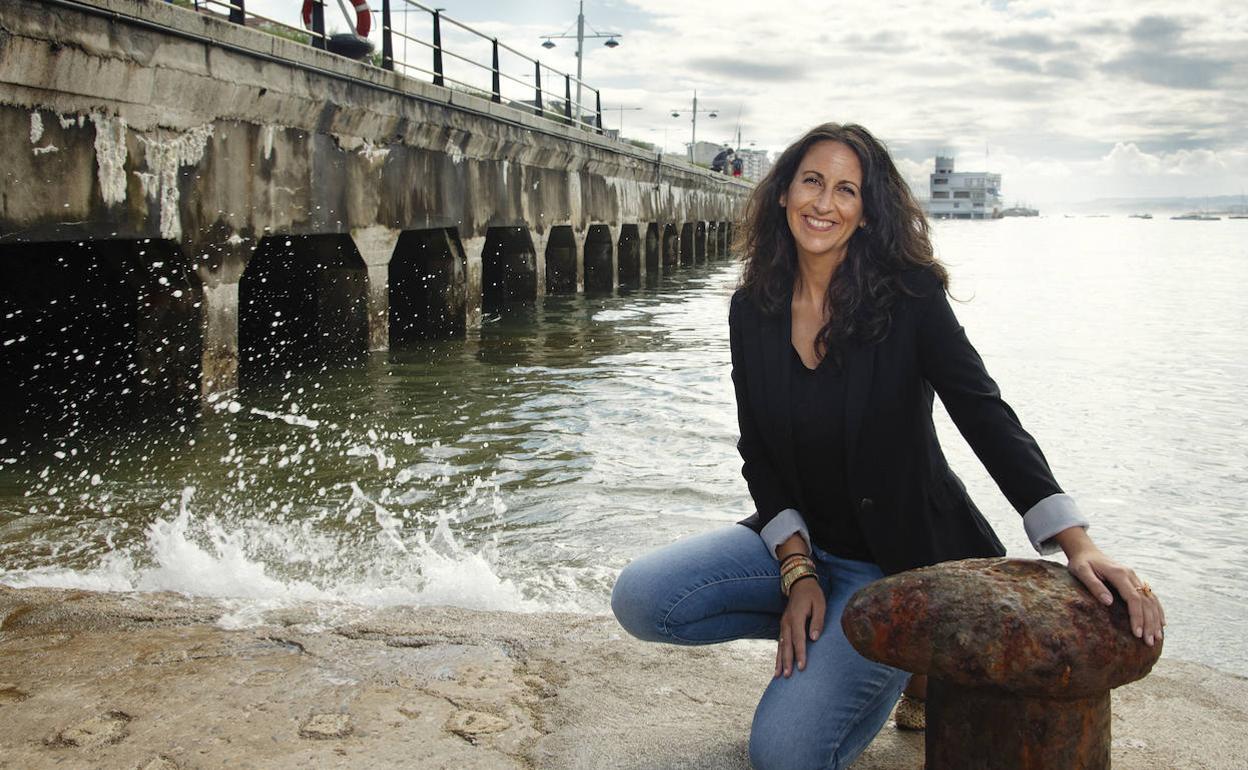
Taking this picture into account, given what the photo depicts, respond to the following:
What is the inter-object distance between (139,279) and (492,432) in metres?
2.70

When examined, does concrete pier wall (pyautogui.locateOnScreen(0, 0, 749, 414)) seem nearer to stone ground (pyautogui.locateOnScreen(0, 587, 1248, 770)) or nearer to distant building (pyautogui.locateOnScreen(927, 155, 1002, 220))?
stone ground (pyautogui.locateOnScreen(0, 587, 1248, 770))

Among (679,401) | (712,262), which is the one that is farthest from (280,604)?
(712,262)

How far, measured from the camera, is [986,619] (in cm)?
212

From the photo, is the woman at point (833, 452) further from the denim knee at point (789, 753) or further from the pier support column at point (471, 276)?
the pier support column at point (471, 276)

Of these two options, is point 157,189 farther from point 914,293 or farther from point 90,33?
point 914,293

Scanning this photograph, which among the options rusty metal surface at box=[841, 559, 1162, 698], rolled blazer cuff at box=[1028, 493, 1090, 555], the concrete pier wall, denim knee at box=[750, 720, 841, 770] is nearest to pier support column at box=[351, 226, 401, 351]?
the concrete pier wall

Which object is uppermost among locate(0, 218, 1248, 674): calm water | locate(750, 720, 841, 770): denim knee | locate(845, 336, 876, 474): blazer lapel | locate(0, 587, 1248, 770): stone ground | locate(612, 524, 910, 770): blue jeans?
locate(845, 336, 876, 474): blazer lapel

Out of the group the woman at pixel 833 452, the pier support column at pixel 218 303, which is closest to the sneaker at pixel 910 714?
the woman at pixel 833 452

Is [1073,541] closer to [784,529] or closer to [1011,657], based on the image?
[1011,657]

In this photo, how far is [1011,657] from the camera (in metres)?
2.08

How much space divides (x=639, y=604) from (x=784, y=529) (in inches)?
16.9

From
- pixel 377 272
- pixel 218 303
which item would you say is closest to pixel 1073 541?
pixel 218 303

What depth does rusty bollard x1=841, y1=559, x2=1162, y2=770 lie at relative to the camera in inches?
81.7

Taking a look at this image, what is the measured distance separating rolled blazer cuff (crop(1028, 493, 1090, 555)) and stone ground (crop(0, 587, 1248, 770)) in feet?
2.51
